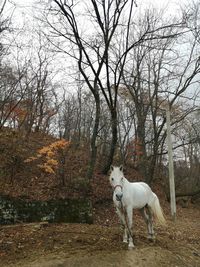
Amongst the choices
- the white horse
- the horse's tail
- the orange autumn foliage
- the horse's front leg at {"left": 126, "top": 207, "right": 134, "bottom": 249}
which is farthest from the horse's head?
the orange autumn foliage

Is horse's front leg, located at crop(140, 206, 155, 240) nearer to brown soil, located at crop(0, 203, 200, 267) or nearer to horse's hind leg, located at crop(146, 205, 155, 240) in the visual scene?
horse's hind leg, located at crop(146, 205, 155, 240)

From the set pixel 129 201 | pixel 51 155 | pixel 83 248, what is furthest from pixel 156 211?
pixel 51 155

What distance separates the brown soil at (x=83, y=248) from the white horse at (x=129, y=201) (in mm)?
436

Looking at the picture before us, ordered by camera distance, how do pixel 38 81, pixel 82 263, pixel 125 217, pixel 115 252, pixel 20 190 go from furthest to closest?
1. pixel 38 81
2. pixel 20 190
3. pixel 125 217
4. pixel 115 252
5. pixel 82 263

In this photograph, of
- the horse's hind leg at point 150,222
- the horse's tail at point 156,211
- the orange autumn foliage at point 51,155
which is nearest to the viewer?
the horse's hind leg at point 150,222

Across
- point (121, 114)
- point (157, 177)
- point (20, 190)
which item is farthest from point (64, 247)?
point (121, 114)

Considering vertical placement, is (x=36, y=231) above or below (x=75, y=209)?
below

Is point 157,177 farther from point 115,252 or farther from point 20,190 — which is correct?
point 115,252

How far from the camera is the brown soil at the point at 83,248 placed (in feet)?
23.1

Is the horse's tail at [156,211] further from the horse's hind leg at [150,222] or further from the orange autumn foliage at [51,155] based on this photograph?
the orange autumn foliage at [51,155]

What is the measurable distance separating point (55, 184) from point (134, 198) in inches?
204

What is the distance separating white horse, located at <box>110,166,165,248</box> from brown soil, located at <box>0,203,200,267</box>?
44 cm

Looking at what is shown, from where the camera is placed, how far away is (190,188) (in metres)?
23.2

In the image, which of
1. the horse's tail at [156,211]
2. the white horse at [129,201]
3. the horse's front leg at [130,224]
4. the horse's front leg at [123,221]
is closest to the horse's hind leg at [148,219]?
the white horse at [129,201]
